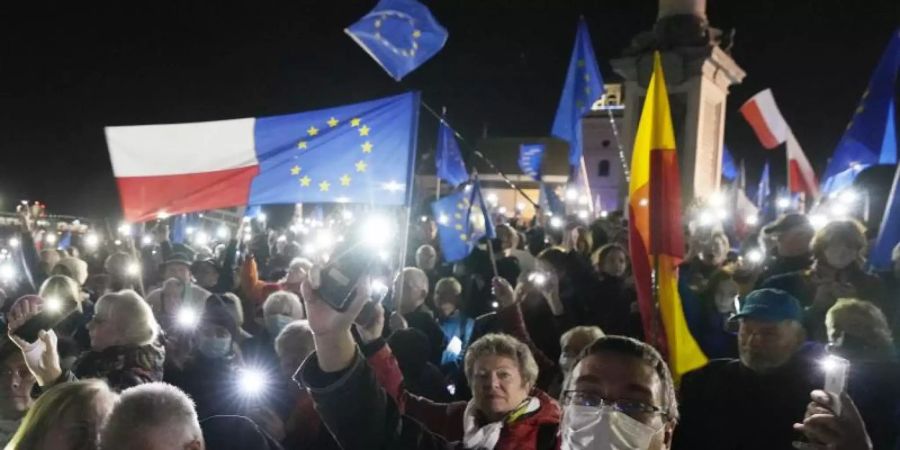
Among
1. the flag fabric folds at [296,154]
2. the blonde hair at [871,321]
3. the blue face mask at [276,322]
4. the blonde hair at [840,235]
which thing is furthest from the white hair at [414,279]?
the blonde hair at [871,321]

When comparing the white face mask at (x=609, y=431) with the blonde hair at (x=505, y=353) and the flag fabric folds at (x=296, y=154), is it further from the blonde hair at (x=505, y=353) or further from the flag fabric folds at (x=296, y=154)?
the flag fabric folds at (x=296, y=154)

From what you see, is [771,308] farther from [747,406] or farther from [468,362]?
[468,362]

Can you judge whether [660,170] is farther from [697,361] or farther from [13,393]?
[13,393]

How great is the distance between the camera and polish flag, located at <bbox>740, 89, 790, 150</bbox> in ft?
37.9

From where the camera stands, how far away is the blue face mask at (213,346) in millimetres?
5340

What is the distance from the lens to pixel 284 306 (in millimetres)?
6434

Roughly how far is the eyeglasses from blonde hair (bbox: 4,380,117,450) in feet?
6.06

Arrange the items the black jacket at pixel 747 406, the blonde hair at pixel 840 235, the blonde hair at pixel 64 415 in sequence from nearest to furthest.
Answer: the blonde hair at pixel 64 415, the black jacket at pixel 747 406, the blonde hair at pixel 840 235

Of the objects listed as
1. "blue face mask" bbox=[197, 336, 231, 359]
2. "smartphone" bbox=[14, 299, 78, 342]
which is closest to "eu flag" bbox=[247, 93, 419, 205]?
"blue face mask" bbox=[197, 336, 231, 359]

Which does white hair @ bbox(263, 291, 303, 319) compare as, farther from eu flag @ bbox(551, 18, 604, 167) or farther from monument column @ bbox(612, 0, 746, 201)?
monument column @ bbox(612, 0, 746, 201)

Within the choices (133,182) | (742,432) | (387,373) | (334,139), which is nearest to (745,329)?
(742,432)

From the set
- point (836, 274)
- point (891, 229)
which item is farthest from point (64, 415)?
point (891, 229)

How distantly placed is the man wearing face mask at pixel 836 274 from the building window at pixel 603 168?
223 feet

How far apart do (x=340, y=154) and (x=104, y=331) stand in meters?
2.71
